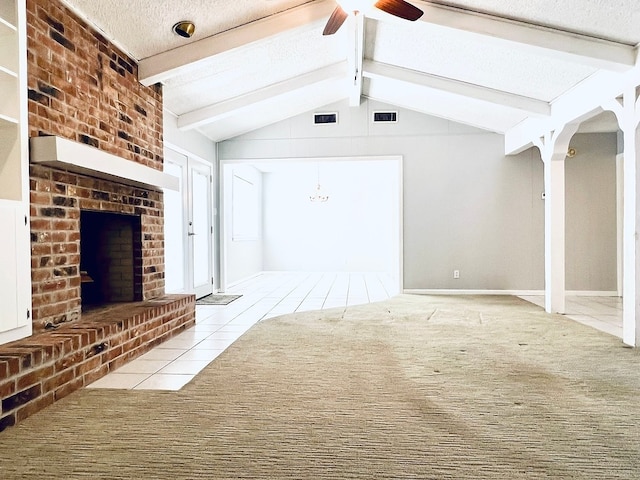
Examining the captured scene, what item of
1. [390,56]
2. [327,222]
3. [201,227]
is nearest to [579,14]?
[390,56]

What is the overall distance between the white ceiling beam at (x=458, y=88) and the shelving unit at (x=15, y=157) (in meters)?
3.82

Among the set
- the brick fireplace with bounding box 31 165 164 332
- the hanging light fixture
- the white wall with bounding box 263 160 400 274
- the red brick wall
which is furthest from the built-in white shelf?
the white wall with bounding box 263 160 400 274

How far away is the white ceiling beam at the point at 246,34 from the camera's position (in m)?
3.90

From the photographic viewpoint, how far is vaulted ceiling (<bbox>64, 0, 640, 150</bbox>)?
3496 millimetres

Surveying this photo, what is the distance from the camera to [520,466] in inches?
70.1

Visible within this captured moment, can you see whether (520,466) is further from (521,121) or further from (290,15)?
(521,121)

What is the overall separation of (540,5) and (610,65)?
2.72ft

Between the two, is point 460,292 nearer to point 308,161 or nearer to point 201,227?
point 308,161

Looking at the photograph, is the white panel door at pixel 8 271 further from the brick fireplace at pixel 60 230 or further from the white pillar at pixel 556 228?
the white pillar at pixel 556 228

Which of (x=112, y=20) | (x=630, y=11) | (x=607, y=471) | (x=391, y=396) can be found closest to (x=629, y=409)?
(x=607, y=471)

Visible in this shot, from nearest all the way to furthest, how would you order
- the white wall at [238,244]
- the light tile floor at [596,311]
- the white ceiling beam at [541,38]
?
the white ceiling beam at [541,38] < the light tile floor at [596,311] < the white wall at [238,244]

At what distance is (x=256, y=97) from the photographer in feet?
18.6

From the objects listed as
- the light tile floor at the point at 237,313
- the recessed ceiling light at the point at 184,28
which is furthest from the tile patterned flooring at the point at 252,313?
the recessed ceiling light at the point at 184,28

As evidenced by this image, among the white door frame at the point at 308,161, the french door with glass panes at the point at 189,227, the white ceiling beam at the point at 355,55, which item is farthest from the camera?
the white door frame at the point at 308,161
